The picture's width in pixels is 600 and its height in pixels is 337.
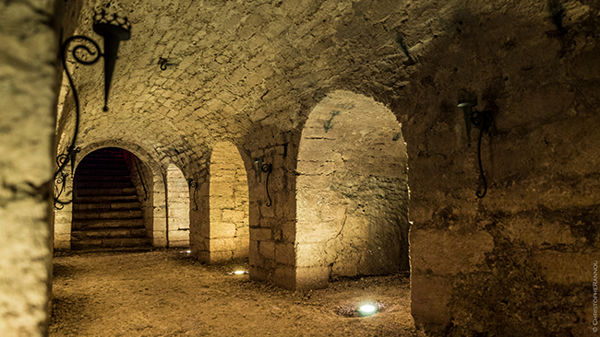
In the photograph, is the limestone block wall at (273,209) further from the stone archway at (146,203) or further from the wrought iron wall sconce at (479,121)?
the stone archway at (146,203)

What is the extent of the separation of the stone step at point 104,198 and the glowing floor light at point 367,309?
823cm

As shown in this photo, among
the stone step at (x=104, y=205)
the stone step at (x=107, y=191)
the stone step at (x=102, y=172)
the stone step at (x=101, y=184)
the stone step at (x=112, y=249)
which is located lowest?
the stone step at (x=112, y=249)

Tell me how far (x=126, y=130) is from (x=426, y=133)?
6271 mm

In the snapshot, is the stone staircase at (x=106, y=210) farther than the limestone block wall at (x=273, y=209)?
Yes

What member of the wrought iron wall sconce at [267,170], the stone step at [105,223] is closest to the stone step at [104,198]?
the stone step at [105,223]

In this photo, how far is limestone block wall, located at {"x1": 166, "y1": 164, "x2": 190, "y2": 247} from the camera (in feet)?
28.0

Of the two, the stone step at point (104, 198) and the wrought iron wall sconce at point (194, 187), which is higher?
the wrought iron wall sconce at point (194, 187)

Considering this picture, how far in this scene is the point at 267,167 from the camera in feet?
14.6

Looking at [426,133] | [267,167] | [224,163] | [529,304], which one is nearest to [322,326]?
[529,304]

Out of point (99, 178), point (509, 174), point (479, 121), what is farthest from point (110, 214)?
point (509, 174)

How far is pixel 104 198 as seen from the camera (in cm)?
1001

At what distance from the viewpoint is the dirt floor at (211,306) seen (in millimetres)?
2982

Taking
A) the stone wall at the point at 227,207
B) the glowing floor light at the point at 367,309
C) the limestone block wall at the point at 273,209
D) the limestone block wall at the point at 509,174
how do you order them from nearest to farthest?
the limestone block wall at the point at 509,174 < the glowing floor light at the point at 367,309 < the limestone block wall at the point at 273,209 < the stone wall at the point at 227,207

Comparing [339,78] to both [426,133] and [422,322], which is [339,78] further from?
[422,322]
